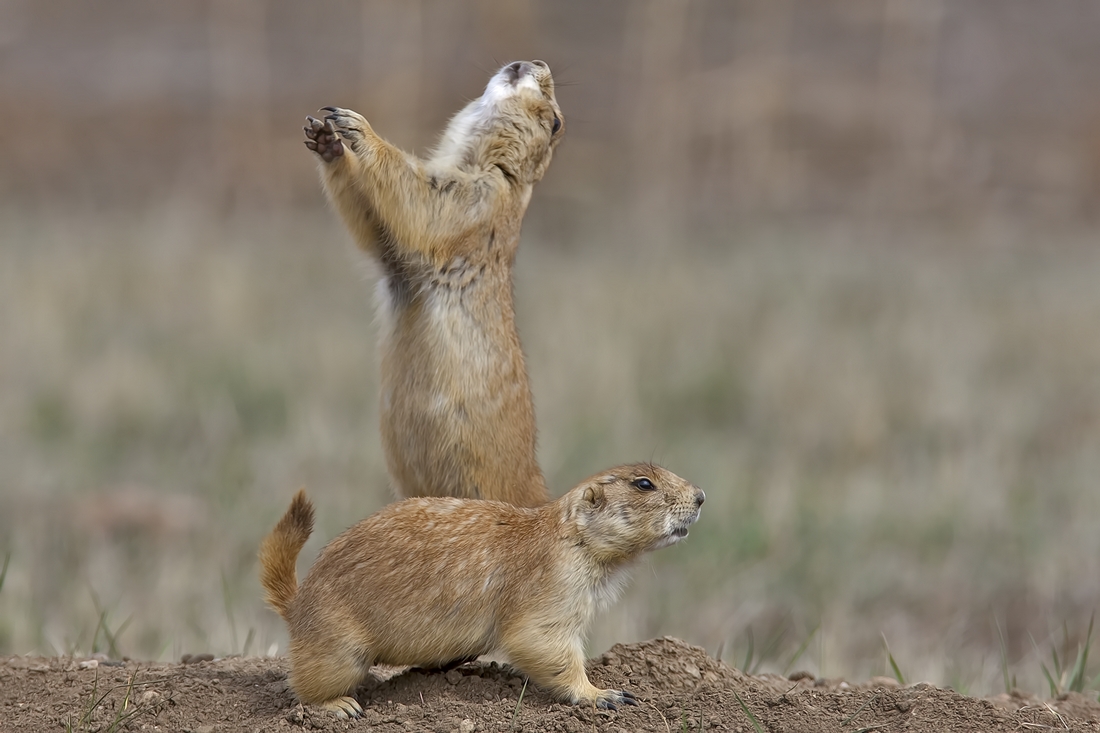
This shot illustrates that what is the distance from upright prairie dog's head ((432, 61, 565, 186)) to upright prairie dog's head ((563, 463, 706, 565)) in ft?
6.17

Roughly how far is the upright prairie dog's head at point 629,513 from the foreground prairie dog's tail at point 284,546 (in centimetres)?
87

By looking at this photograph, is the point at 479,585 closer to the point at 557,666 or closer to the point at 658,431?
the point at 557,666

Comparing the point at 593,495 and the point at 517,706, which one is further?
the point at 593,495

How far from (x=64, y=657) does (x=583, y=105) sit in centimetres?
3114

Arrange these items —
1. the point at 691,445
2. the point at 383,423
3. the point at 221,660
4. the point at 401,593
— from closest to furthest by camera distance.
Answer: the point at 401,593 < the point at 221,660 < the point at 383,423 < the point at 691,445

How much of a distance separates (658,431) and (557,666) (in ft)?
25.8

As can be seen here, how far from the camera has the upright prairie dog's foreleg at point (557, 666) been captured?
3947 millimetres

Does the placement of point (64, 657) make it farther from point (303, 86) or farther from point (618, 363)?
point (303, 86)

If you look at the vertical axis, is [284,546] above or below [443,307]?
below

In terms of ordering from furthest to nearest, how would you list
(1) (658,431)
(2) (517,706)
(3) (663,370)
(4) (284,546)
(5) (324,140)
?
(3) (663,370) < (1) (658,431) < (5) (324,140) < (4) (284,546) < (2) (517,706)

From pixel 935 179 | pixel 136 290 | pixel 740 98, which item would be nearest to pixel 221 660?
pixel 136 290

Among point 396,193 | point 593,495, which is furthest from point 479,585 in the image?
point 396,193

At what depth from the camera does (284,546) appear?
4.31 metres

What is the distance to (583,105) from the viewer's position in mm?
34844
